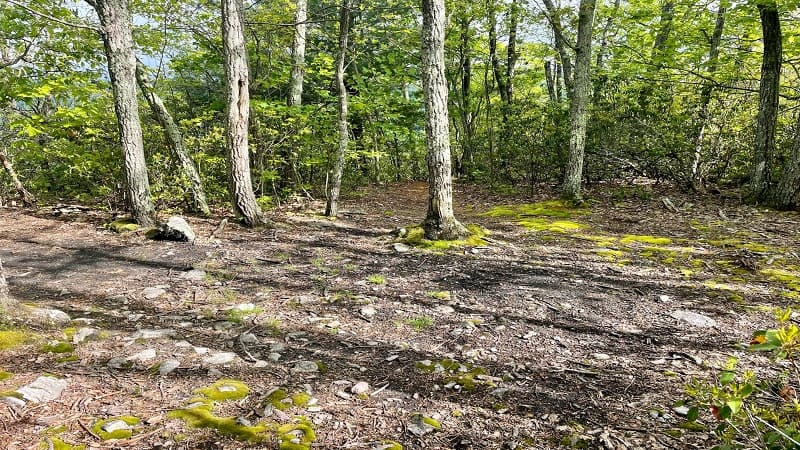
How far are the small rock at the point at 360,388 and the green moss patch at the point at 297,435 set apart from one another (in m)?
0.45

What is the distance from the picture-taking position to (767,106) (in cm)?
870

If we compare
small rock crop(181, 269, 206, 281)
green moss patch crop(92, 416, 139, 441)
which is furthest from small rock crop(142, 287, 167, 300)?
green moss patch crop(92, 416, 139, 441)

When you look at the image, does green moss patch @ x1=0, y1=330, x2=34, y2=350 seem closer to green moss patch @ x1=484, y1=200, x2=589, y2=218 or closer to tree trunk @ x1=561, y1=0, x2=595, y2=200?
green moss patch @ x1=484, y1=200, x2=589, y2=218

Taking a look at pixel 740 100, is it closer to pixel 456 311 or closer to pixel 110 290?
pixel 456 311

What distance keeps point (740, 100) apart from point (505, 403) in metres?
10.6

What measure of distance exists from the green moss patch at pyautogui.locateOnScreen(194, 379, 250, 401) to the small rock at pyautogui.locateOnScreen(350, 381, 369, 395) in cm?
69

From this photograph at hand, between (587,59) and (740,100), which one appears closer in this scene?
(587,59)

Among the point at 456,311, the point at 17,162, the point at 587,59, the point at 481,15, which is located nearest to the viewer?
the point at 456,311

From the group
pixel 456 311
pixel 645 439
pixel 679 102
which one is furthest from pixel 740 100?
pixel 645 439

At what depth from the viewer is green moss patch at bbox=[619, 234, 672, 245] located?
21.5 feet

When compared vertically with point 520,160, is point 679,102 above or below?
above

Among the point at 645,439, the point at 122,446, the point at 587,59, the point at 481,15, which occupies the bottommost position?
the point at 645,439

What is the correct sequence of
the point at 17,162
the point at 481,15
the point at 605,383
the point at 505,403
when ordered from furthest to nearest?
the point at 481,15, the point at 17,162, the point at 605,383, the point at 505,403

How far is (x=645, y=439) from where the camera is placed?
7.74 feet
